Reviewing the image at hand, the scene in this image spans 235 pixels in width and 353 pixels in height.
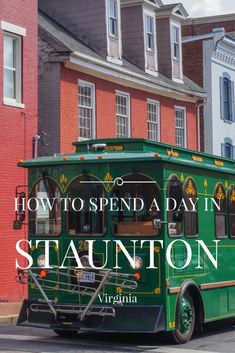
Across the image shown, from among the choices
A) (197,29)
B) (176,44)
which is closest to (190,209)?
(176,44)

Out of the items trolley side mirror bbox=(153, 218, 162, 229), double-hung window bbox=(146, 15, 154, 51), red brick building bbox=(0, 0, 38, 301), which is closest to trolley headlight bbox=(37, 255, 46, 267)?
trolley side mirror bbox=(153, 218, 162, 229)

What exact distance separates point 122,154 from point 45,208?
4.86ft

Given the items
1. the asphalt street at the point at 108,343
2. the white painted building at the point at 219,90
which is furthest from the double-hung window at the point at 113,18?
the asphalt street at the point at 108,343

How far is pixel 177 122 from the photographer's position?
28219mm

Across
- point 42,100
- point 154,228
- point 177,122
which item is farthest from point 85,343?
point 177,122

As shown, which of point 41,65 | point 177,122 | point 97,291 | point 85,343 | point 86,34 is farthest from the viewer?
point 177,122

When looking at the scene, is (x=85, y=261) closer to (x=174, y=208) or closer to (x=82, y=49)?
(x=174, y=208)

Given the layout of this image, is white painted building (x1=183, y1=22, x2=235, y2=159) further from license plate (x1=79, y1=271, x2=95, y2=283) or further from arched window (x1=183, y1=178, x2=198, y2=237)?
license plate (x1=79, y1=271, x2=95, y2=283)

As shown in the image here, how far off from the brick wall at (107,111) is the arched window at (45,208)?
361 inches

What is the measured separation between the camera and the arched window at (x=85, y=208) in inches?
475

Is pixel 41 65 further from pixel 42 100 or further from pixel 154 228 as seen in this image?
pixel 154 228

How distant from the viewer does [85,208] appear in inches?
479

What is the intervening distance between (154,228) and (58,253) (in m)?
1.52

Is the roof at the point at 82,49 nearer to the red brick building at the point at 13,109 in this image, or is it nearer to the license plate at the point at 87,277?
the red brick building at the point at 13,109
